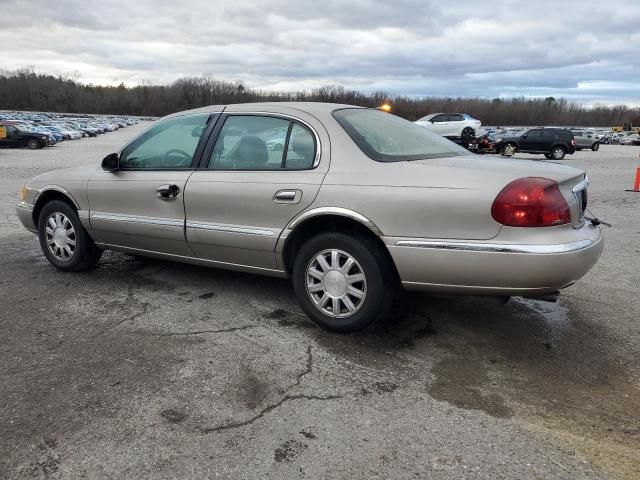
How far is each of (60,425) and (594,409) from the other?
2648 millimetres

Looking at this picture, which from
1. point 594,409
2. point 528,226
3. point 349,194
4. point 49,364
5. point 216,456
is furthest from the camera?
point 349,194

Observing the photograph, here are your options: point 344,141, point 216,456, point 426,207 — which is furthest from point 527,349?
point 216,456

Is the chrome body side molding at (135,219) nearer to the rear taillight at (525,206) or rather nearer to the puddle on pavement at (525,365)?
the puddle on pavement at (525,365)

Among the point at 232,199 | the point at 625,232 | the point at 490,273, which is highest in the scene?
the point at 232,199

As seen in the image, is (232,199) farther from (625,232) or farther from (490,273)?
(625,232)

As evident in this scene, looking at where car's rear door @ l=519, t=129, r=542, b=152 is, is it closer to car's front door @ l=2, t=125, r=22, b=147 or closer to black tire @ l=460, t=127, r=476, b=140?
black tire @ l=460, t=127, r=476, b=140

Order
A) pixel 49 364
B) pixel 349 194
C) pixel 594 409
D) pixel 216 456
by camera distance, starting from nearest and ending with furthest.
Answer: pixel 216 456, pixel 594 409, pixel 49 364, pixel 349 194

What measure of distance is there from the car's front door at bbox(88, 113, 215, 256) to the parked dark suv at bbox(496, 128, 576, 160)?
25.3 metres

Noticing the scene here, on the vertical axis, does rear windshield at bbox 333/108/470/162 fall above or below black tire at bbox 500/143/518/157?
above

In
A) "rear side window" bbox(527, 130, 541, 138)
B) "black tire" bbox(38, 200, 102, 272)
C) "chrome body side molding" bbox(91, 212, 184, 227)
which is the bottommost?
"black tire" bbox(38, 200, 102, 272)

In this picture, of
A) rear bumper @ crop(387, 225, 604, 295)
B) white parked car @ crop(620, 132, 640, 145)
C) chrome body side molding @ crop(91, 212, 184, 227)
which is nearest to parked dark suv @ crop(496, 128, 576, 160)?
chrome body side molding @ crop(91, 212, 184, 227)

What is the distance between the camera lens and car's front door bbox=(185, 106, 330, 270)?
12.0ft

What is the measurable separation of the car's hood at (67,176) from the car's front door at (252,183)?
1.41 m

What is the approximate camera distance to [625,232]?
7312 millimetres
